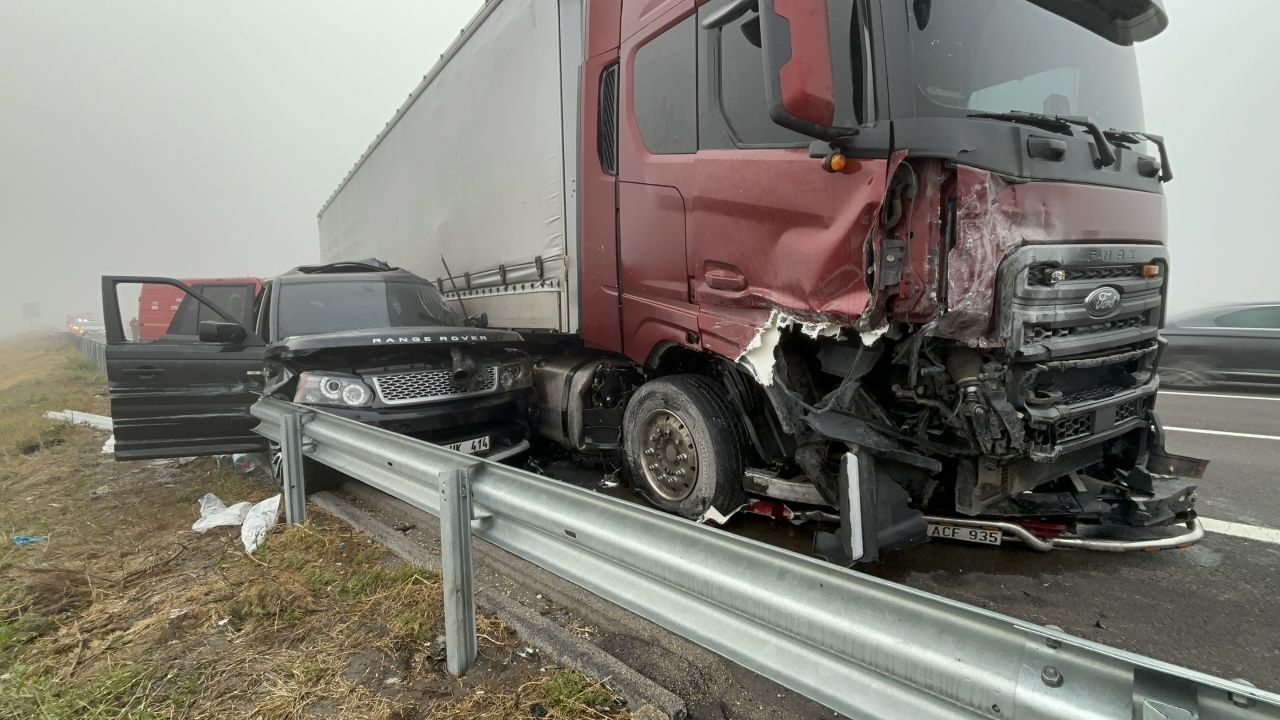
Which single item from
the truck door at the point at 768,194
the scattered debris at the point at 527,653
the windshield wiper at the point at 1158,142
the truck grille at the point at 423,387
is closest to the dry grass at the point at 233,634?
the scattered debris at the point at 527,653

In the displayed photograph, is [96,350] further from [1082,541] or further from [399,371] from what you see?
[1082,541]

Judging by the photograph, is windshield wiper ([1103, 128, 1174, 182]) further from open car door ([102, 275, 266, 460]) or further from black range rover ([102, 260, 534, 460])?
open car door ([102, 275, 266, 460])

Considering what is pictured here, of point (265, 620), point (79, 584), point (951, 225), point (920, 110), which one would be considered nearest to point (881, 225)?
point (951, 225)

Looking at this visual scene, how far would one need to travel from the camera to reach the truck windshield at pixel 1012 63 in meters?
2.65

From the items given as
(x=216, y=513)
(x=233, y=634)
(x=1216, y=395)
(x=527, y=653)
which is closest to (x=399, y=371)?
(x=216, y=513)

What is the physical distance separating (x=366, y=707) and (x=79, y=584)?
2138 millimetres

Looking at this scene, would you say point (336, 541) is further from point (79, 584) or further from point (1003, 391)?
point (1003, 391)

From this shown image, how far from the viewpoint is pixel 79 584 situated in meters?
3.05

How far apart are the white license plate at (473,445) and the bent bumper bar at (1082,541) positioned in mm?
2957

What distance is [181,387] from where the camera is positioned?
4.85 meters

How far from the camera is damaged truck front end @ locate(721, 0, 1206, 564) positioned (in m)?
2.48

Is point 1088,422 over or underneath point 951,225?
underneath

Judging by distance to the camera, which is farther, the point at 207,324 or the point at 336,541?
the point at 207,324

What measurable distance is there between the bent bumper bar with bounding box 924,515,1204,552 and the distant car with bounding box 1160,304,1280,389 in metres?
7.04
